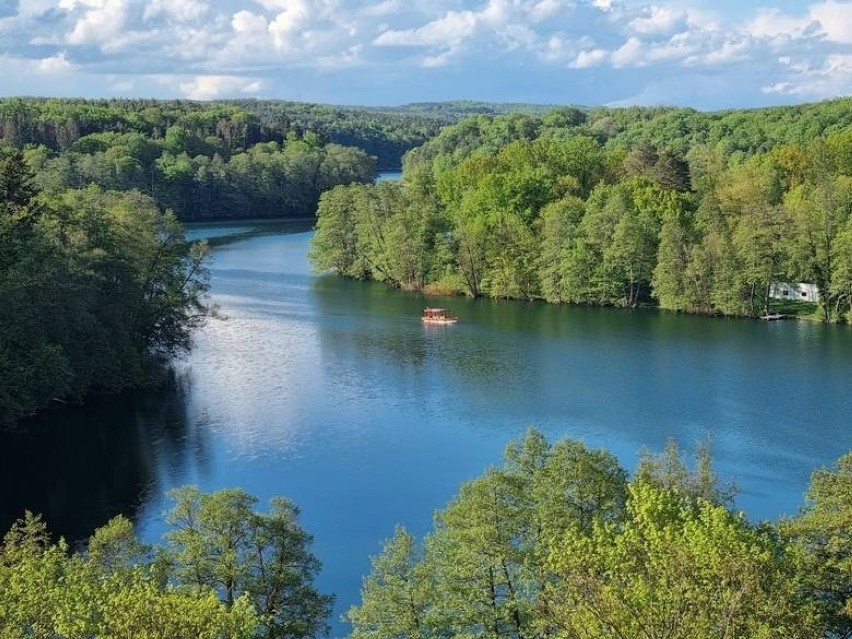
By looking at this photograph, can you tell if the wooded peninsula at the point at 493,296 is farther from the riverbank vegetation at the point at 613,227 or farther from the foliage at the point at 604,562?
the riverbank vegetation at the point at 613,227

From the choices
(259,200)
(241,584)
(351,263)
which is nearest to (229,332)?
(351,263)

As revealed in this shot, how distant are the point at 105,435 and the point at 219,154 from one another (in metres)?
105

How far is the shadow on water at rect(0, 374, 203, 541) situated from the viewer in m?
33.7

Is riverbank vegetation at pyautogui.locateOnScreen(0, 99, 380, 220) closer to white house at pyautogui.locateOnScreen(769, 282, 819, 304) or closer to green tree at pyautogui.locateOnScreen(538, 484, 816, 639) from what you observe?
white house at pyautogui.locateOnScreen(769, 282, 819, 304)

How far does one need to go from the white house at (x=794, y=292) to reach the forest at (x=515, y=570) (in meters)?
46.8

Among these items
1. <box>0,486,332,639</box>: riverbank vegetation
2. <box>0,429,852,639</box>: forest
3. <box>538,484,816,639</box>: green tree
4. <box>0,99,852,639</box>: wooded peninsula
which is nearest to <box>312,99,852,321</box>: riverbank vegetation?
<box>0,99,852,639</box>: wooded peninsula

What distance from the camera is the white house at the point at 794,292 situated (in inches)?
2714

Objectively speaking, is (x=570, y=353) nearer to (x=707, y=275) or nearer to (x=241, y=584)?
(x=707, y=275)

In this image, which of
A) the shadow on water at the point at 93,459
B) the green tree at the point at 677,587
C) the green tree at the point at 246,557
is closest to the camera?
the green tree at the point at 677,587

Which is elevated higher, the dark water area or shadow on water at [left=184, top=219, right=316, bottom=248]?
shadow on water at [left=184, top=219, right=316, bottom=248]

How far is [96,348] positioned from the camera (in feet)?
150

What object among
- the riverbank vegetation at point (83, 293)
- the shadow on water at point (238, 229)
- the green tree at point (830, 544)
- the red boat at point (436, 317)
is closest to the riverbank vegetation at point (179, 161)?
the shadow on water at point (238, 229)

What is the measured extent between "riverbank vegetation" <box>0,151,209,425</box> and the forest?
19.7 metres

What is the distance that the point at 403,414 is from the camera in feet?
147
